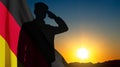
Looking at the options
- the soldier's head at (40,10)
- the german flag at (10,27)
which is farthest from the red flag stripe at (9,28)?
the soldier's head at (40,10)

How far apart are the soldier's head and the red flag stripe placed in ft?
0.64

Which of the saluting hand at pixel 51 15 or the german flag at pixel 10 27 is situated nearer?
the german flag at pixel 10 27

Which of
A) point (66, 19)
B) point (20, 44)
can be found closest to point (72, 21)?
point (66, 19)

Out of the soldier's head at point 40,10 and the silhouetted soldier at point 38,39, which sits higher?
the soldier's head at point 40,10

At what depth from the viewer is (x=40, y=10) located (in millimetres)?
1813

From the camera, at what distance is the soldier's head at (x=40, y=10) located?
181cm

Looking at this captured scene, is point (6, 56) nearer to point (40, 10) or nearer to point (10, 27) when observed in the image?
point (10, 27)

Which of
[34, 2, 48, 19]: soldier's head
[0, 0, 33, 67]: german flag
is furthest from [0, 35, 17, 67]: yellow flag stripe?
[34, 2, 48, 19]: soldier's head

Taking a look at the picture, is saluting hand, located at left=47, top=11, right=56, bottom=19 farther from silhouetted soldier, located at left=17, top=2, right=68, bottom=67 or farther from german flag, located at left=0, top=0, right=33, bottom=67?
german flag, located at left=0, top=0, right=33, bottom=67

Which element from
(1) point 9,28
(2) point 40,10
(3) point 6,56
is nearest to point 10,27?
(1) point 9,28

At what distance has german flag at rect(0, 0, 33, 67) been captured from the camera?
161cm

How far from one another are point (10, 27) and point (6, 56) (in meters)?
0.14

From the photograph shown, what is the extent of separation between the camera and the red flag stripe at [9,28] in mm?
1618

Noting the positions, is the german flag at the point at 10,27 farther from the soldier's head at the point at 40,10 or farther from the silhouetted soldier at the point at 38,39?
the soldier's head at the point at 40,10
